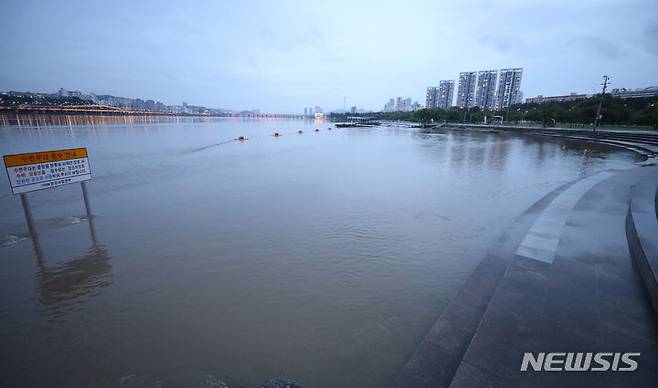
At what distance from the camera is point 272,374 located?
3.66 m

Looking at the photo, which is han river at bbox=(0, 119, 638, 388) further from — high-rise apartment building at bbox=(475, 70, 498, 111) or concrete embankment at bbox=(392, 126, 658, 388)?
high-rise apartment building at bbox=(475, 70, 498, 111)

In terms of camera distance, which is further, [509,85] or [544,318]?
[509,85]

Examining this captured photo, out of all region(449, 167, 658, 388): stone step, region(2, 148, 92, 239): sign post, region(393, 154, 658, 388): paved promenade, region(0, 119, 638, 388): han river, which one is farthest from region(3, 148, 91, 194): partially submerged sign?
region(449, 167, 658, 388): stone step

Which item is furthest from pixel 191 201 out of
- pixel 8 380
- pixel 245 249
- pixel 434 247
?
pixel 434 247

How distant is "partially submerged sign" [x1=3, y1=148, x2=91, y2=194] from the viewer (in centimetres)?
747

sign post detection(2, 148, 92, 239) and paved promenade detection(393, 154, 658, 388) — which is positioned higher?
sign post detection(2, 148, 92, 239)

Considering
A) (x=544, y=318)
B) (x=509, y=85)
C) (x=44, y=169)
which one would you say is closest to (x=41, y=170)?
(x=44, y=169)

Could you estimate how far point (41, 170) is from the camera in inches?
314

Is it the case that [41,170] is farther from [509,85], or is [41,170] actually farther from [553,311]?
[509,85]

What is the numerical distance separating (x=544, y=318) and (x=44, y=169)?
1154 centimetres

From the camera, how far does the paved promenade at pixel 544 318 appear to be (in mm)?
2793

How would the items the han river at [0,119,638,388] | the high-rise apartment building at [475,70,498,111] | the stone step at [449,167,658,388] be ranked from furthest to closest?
the high-rise apartment building at [475,70,498,111]
the han river at [0,119,638,388]
the stone step at [449,167,658,388]

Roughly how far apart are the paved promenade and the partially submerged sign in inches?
395

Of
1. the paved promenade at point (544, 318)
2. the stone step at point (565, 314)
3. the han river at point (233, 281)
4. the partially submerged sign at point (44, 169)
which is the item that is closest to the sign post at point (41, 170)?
the partially submerged sign at point (44, 169)
